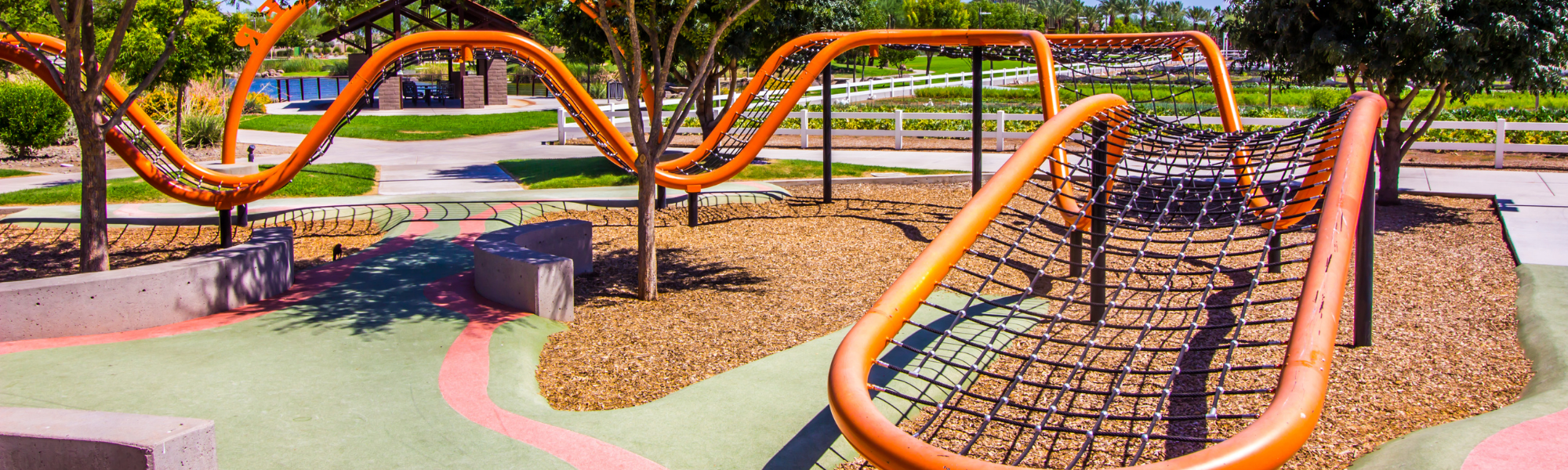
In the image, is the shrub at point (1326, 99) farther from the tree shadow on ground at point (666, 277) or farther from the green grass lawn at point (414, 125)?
the tree shadow on ground at point (666, 277)

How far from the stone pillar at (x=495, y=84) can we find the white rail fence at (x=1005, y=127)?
11281 millimetres

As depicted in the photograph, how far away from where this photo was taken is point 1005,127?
2391 cm

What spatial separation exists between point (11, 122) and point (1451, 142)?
25448 millimetres

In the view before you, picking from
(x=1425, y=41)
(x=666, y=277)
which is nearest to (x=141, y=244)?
(x=666, y=277)

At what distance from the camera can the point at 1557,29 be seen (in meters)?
11.4

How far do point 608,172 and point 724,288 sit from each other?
8.98 metres

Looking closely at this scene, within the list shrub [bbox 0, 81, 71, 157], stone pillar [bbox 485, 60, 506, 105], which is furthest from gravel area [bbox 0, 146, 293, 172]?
stone pillar [bbox 485, 60, 506, 105]

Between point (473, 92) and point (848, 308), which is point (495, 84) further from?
point (848, 308)

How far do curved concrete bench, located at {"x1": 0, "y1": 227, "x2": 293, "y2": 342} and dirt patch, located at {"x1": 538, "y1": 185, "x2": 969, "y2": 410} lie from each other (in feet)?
8.64

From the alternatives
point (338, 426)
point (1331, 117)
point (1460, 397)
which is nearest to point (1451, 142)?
point (1331, 117)

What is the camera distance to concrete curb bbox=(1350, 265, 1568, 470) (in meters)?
4.75

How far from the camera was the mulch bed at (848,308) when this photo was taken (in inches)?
236

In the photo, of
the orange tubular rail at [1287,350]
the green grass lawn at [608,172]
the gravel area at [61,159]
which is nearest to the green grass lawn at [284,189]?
the gravel area at [61,159]

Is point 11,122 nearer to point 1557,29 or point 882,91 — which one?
point 1557,29
